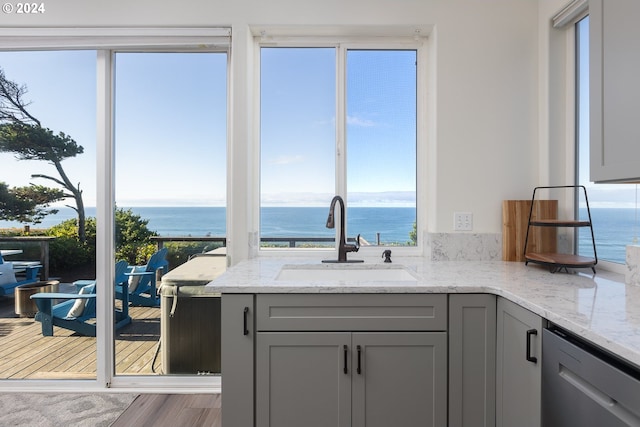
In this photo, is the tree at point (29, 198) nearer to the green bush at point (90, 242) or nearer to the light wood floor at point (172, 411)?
the green bush at point (90, 242)

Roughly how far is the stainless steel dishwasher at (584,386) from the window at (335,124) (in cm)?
128

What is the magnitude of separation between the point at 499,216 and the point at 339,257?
0.96 meters

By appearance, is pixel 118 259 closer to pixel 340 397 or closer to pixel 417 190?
pixel 340 397

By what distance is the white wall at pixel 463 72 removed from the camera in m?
2.11

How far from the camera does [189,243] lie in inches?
90.2

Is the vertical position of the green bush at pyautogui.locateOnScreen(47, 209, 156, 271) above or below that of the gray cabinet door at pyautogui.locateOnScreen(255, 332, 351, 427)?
above

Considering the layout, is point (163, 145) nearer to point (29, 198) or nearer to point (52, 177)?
point (52, 177)

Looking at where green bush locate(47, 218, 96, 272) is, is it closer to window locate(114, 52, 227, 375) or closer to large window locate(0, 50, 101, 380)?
large window locate(0, 50, 101, 380)

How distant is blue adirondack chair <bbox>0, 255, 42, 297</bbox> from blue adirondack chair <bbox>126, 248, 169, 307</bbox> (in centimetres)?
59

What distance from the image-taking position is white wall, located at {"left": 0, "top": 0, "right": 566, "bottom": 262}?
211 cm

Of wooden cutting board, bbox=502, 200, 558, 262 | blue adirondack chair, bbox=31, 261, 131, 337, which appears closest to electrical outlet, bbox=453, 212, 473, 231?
wooden cutting board, bbox=502, 200, 558, 262

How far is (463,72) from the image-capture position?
2.12 meters

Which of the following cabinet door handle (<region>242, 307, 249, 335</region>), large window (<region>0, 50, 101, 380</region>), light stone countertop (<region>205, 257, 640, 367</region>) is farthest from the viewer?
large window (<region>0, 50, 101, 380</region>)

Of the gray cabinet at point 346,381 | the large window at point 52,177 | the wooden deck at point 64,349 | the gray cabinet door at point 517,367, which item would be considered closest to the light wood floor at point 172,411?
the wooden deck at point 64,349
